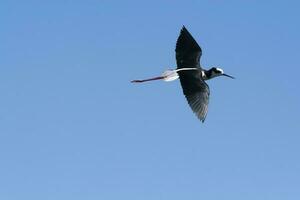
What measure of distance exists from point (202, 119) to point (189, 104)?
86 centimetres

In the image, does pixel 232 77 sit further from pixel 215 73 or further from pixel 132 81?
pixel 132 81

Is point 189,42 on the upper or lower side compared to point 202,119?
upper

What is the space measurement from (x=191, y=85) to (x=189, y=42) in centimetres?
147

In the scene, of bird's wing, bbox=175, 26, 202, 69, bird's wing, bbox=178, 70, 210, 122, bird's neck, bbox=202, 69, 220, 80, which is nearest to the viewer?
bird's wing, bbox=178, 70, 210, 122

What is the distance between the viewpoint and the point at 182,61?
4516 cm

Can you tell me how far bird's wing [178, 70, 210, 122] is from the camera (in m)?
44.6

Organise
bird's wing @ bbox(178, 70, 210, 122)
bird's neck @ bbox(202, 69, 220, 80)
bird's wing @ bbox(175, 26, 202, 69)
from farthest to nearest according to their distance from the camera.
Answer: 1. bird's neck @ bbox(202, 69, 220, 80)
2. bird's wing @ bbox(175, 26, 202, 69)
3. bird's wing @ bbox(178, 70, 210, 122)

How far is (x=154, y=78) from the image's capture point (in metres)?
45.3

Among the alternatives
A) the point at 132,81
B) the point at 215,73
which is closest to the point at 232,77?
the point at 215,73

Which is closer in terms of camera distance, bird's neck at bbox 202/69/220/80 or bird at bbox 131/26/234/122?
bird at bbox 131/26/234/122

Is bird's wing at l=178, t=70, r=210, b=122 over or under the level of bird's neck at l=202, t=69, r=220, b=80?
under

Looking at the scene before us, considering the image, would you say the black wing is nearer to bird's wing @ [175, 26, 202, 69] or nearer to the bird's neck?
bird's wing @ [175, 26, 202, 69]

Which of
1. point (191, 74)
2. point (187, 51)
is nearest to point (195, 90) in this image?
point (191, 74)

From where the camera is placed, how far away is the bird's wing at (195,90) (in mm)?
44625
